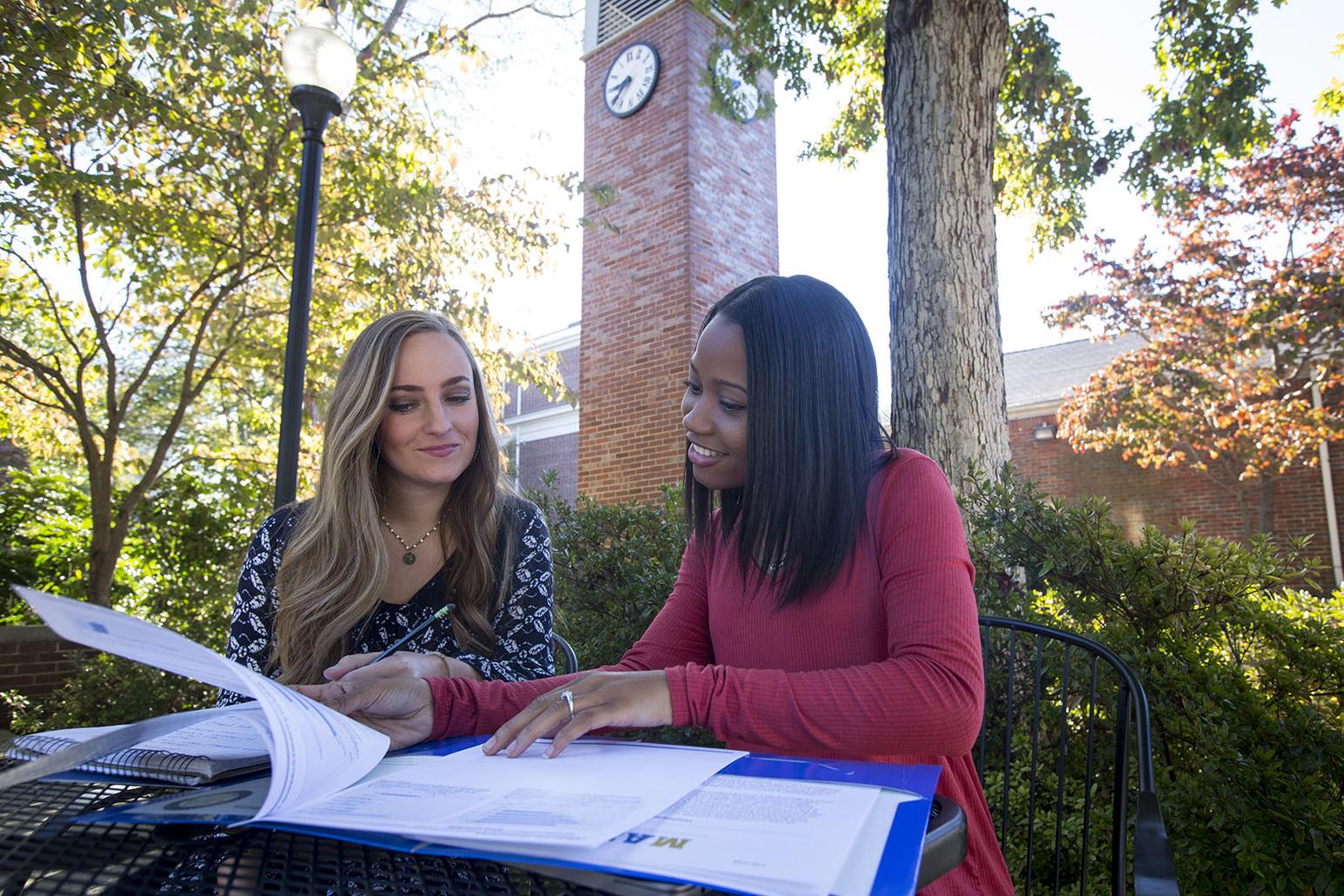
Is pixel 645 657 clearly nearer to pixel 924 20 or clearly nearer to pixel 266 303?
pixel 924 20

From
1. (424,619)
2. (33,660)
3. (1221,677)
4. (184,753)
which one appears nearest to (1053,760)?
(1221,677)

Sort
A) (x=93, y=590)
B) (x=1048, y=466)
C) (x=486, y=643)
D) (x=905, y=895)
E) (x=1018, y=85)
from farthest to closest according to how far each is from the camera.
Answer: (x=1048, y=466), (x=93, y=590), (x=1018, y=85), (x=486, y=643), (x=905, y=895)

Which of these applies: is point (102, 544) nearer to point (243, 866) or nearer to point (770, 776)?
point (243, 866)

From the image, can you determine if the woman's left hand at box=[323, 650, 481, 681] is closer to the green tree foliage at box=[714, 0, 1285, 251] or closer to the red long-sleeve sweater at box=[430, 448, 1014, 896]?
the red long-sleeve sweater at box=[430, 448, 1014, 896]

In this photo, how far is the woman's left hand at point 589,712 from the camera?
0.95 metres

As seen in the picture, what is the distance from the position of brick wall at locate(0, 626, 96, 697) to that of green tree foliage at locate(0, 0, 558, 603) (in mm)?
431

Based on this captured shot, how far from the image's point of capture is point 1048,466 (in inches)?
566

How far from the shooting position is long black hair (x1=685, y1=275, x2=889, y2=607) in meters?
1.32

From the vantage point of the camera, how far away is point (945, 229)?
11.1ft

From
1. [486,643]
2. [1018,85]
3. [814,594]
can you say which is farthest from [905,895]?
[1018,85]

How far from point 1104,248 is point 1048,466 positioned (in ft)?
14.3

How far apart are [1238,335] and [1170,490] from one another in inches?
145

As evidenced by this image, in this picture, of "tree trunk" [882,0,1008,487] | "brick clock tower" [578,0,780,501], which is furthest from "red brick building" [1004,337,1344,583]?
"tree trunk" [882,0,1008,487]

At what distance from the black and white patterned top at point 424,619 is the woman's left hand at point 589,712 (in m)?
0.77
